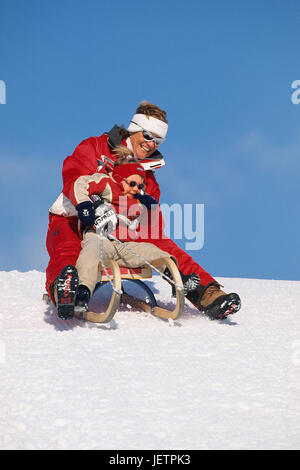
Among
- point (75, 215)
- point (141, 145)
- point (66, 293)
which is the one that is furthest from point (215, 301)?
point (141, 145)

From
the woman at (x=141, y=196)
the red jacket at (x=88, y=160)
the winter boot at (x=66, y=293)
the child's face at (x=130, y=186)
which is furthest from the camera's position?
the red jacket at (x=88, y=160)

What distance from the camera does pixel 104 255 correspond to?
3.62 metres

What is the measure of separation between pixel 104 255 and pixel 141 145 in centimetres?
114

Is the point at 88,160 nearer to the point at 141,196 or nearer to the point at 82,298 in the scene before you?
the point at 141,196

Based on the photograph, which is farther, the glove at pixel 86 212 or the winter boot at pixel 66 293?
the glove at pixel 86 212

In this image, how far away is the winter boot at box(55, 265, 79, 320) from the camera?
322 centimetres

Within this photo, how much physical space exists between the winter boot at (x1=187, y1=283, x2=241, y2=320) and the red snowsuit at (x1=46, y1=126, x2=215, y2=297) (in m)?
0.08

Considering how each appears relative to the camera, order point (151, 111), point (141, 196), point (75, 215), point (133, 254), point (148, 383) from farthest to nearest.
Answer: point (151, 111) < point (75, 215) < point (141, 196) < point (133, 254) < point (148, 383)

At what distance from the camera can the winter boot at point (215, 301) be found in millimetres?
3615

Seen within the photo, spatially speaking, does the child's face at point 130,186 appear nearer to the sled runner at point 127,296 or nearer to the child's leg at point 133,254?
the child's leg at point 133,254

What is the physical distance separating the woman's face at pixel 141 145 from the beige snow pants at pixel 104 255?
861 mm

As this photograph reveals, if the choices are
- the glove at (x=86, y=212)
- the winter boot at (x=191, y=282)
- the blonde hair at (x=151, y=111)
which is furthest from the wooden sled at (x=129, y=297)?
the blonde hair at (x=151, y=111)

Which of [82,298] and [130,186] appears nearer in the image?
[82,298]
